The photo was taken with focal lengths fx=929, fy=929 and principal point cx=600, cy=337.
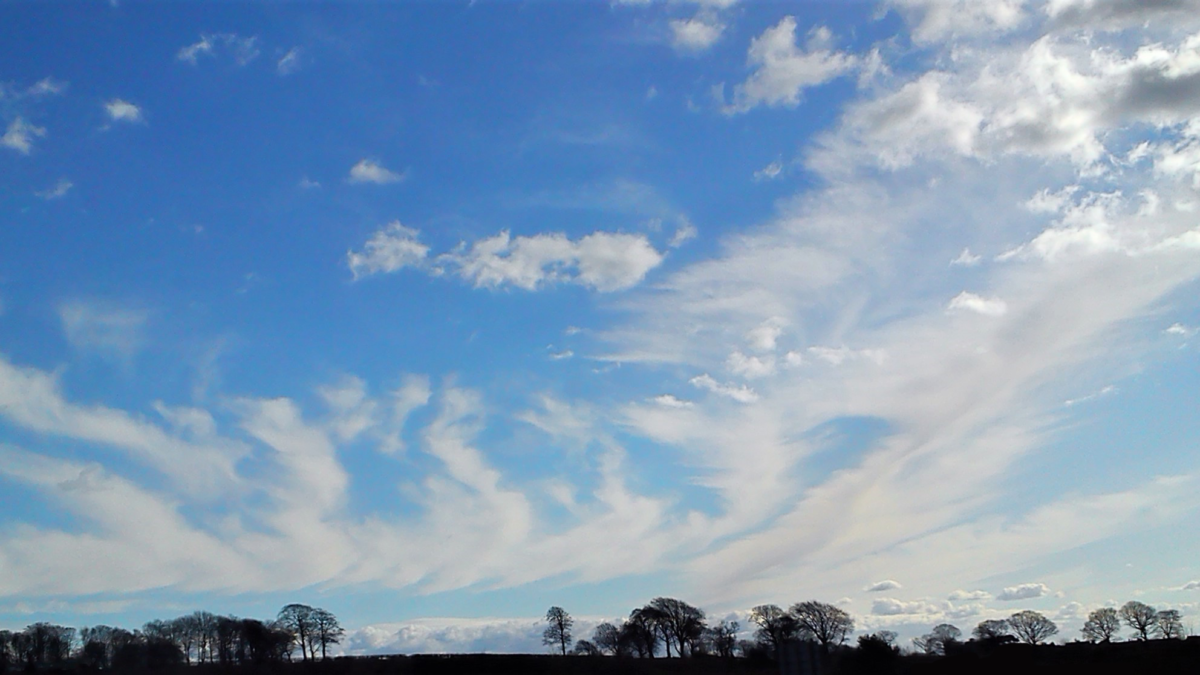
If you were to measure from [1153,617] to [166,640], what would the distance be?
646 ft

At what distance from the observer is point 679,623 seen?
189 metres

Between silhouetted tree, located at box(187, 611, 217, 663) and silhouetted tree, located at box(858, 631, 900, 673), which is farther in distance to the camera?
silhouetted tree, located at box(187, 611, 217, 663)

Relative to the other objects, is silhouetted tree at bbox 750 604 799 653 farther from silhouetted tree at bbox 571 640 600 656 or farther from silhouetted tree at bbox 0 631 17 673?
silhouetted tree at bbox 0 631 17 673

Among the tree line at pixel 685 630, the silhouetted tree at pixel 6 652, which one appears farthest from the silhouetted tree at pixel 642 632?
the silhouetted tree at pixel 6 652

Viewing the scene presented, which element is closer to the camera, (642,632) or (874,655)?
(874,655)

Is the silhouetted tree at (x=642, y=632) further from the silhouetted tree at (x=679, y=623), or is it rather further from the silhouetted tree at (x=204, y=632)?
the silhouetted tree at (x=204, y=632)

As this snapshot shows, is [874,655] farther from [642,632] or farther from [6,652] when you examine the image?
[6,652]

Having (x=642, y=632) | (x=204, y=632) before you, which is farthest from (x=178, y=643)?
(x=642, y=632)

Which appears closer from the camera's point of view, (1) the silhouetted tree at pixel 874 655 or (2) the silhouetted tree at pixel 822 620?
(1) the silhouetted tree at pixel 874 655

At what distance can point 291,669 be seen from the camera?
147m

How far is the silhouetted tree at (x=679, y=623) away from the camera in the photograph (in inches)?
7392

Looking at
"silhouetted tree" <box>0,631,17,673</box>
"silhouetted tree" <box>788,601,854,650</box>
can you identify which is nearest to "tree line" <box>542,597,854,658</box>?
"silhouetted tree" <box>788,601,854,650</box>

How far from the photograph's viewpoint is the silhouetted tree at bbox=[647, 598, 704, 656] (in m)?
188

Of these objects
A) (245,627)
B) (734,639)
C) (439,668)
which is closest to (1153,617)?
(734,639)
